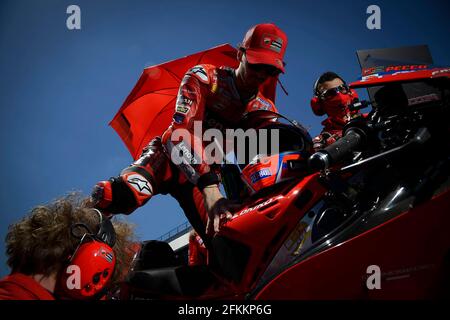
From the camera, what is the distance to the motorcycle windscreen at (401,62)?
1.61 metres

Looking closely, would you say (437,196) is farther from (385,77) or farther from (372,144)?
(385,77)

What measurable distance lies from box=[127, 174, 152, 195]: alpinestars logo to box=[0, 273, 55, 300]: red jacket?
1.27 m

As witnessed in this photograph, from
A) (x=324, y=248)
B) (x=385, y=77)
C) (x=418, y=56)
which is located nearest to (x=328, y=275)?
(x=324, y=248)

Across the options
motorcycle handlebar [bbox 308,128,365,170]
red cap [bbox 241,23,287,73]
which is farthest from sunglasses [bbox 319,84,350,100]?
motorcycle handlebar [bbox 308,128,365,170]

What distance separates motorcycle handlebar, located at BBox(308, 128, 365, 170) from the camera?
1.58m

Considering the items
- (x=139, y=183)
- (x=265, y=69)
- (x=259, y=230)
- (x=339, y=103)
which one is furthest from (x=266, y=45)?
(x=339, y=103)

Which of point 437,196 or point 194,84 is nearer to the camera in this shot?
point 437,196

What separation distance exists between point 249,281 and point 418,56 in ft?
4.83

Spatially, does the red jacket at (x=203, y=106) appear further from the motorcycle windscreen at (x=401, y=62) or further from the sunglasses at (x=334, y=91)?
the sunglasses at (x=334, y=91)

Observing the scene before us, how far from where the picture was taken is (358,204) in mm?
1662

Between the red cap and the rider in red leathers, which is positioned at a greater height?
the red cap

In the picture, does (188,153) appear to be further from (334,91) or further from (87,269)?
(334,91)

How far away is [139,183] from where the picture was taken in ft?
10.1

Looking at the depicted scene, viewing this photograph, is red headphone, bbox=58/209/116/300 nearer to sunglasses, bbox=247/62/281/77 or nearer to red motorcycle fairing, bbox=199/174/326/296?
red motorcycle fairing, bbox=199/174/326/296
